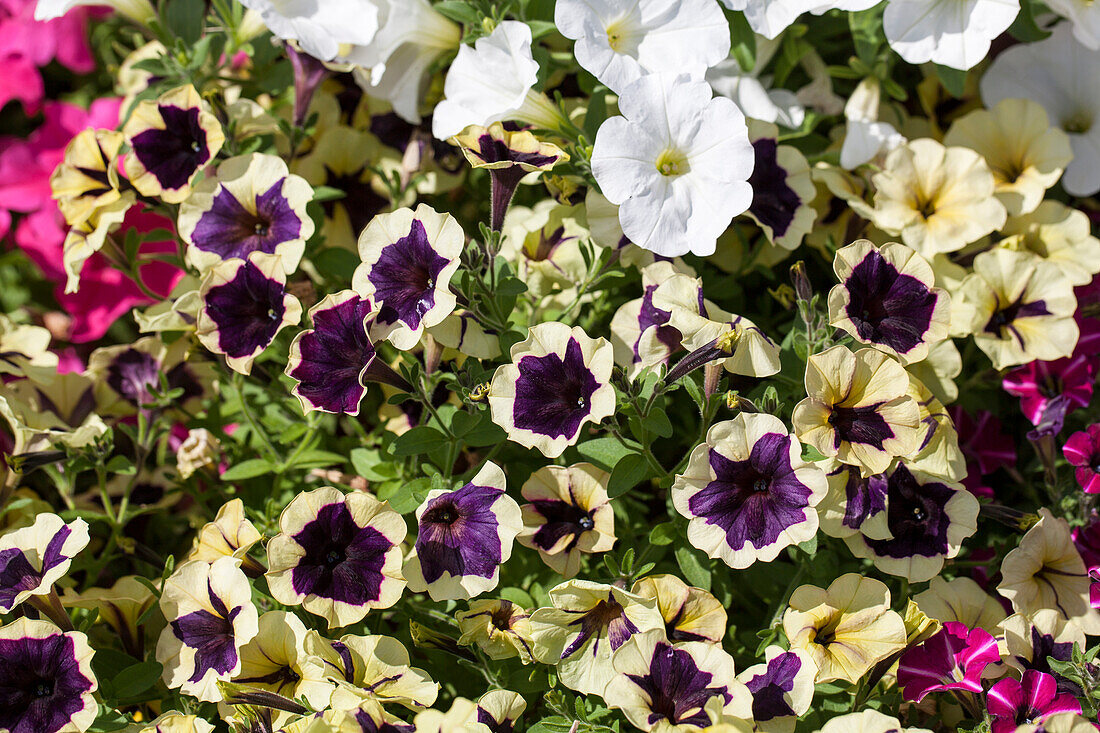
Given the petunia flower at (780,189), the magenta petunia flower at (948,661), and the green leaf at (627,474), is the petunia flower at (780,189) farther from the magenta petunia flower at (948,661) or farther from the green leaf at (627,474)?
the magenta petunia flower at (948,661)

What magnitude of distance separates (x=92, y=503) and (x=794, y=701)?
1287 mm

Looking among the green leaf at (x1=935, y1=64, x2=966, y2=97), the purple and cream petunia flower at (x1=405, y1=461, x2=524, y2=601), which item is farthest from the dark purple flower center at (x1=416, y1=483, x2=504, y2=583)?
the green leaf at (x1=935, y1=64, x2=966, y2=97)

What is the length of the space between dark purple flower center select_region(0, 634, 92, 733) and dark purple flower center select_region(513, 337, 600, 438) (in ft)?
2.18

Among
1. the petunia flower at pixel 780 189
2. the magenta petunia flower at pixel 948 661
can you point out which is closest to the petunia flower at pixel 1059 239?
the petunia flower at pixel 780 189

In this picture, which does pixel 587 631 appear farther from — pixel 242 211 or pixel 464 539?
pixel 242 211

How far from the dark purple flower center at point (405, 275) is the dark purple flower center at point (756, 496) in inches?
17.7

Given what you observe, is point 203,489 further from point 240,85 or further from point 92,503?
point 240,85

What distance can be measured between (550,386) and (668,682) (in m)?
0.40

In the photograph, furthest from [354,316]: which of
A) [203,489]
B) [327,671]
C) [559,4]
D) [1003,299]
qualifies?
[1003,299]

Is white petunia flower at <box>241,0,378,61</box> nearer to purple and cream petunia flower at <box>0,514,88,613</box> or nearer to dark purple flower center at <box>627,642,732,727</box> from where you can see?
purple and cream petunia flower at <box>0,514,88,613</box>

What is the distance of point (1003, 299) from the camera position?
→ 1447mm

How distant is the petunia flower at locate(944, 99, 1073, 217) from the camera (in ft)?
5.15

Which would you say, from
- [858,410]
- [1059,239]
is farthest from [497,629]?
[1059,239]

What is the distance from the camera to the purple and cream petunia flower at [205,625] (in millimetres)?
1182
